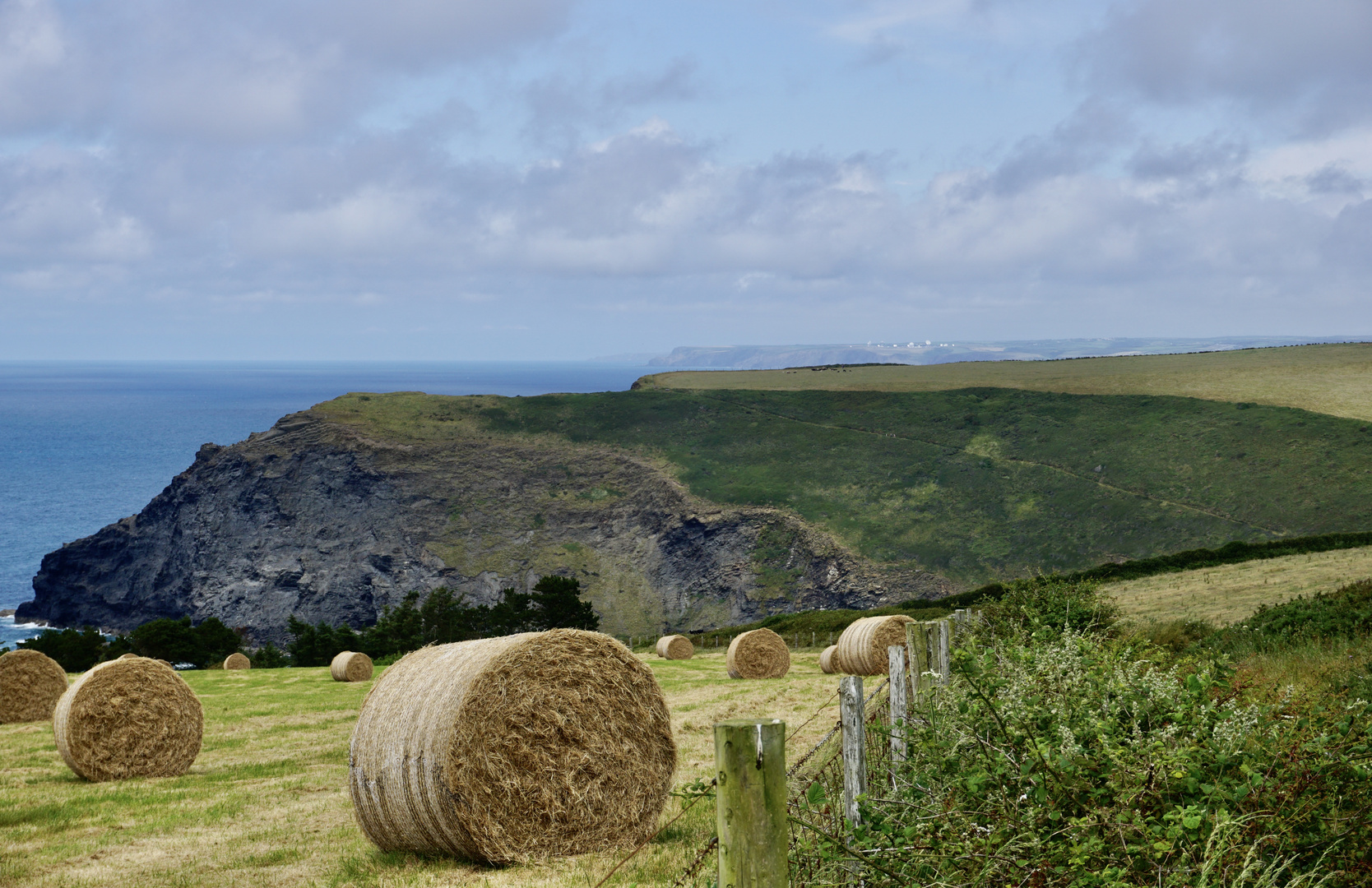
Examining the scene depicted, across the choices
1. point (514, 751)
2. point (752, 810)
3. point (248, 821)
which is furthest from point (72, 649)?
point (752, 810)

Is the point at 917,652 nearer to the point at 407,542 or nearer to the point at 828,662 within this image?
the point at 828,662

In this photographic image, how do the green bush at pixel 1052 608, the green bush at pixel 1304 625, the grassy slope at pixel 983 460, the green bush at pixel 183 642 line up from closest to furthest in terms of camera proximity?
the green bush at pixel 1304 625
the green bush at pixel 1052 608
the green bush at pixel 183 642
the grassy slope at pixel 983 460

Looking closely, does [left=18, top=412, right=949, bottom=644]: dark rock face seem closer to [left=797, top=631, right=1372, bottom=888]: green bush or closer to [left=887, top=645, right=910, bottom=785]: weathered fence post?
[left=887, top=645, right=910, bottom=785]: weathered fence post

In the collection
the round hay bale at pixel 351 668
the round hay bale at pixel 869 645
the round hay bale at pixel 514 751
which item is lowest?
the round hay bale at pixel 351 668

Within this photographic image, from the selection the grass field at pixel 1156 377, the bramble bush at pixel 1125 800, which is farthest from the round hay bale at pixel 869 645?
the grass field at pixel 1156 377

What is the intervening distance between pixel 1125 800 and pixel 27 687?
26.3m

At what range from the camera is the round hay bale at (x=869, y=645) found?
30000 mm

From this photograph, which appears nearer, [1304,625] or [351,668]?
[1304,625]

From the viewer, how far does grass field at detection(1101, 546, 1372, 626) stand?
34938mm

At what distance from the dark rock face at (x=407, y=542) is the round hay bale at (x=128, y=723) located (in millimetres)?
86831

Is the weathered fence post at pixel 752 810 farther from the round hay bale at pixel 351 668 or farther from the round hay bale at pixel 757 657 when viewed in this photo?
the round hay bale at pixel 351 668

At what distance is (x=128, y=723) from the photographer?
16828 millimetres

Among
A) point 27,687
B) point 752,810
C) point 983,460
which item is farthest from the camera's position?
point 983,460

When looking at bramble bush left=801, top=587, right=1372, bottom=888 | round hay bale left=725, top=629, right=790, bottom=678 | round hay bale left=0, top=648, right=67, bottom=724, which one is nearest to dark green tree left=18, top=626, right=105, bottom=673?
round hay bale left=0, top=648, right=67, bottom=724
